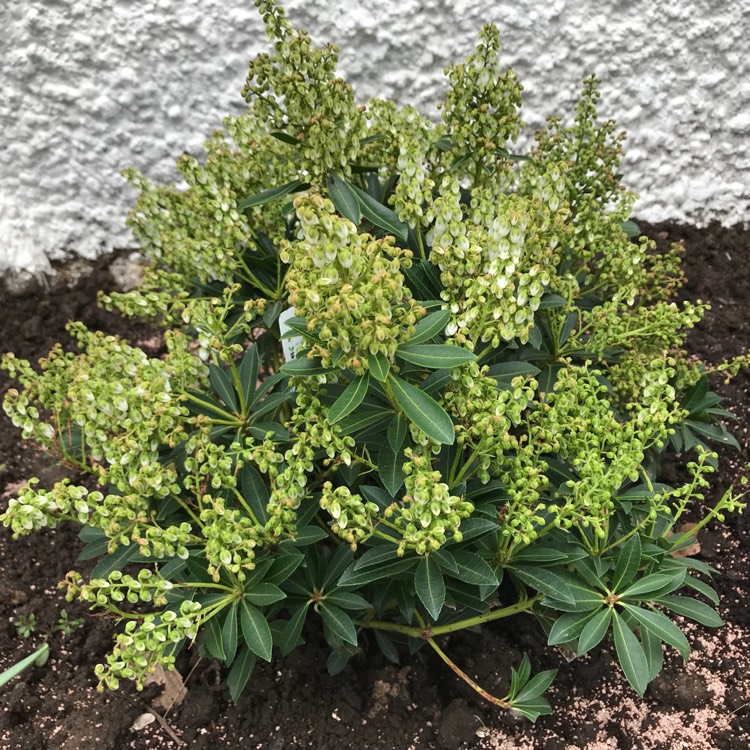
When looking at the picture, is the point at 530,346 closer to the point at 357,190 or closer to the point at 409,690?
the point at 357,190

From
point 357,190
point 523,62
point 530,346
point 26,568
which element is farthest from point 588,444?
point 523,62

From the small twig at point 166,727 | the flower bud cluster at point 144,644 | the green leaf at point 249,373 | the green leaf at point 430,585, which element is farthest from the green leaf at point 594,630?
the small twig at point 166,727

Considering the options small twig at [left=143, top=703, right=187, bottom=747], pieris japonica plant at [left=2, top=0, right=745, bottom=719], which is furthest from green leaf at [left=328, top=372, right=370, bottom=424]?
small twig at [left=143, top=703, right=187, bottom=747]

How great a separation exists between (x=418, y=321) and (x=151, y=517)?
0.78 meters

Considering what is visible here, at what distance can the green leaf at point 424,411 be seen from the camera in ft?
4.64

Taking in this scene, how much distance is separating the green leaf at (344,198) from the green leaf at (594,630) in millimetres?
1109

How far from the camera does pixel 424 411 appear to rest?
146cm

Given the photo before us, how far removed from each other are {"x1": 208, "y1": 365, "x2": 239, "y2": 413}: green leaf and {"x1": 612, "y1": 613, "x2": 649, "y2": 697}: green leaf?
3.60ft

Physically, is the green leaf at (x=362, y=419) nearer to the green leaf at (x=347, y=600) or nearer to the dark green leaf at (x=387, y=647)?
the green leaf at (x=347, y=600)

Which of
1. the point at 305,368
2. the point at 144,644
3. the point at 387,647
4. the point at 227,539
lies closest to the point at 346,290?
the point at 305,368

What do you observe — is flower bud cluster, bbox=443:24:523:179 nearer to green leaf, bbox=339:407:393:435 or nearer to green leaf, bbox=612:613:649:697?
Result: green leaf, bbox=339:407:393:435

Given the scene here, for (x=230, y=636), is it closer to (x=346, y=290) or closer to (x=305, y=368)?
(x=305, y=368)

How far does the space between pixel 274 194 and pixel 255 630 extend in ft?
3.79

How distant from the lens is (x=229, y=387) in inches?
76.6
